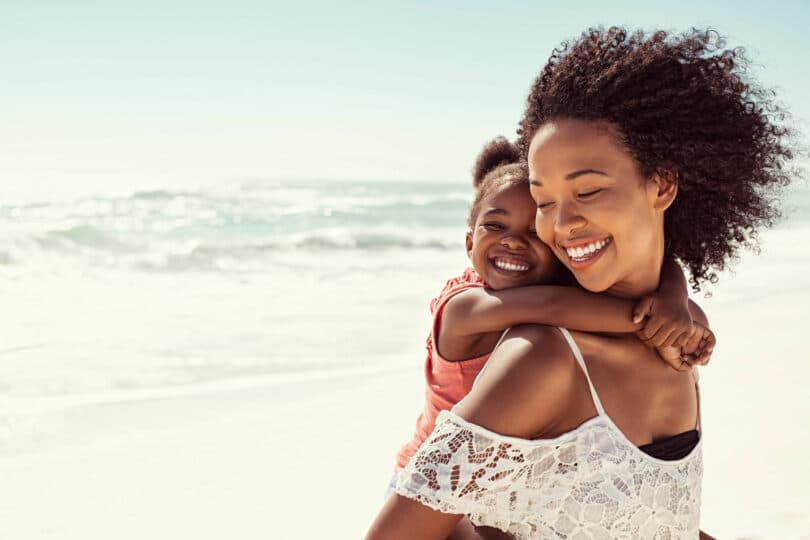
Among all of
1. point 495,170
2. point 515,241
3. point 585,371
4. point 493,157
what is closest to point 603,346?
point 585,371

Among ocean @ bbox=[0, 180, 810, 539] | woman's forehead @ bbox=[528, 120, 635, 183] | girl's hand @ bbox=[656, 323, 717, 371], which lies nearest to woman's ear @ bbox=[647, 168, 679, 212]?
woman's forehead @ bbox=[528, 120, 635, 183]

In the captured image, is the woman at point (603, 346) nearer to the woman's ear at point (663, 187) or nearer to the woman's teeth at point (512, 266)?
the woman's ear at point (663, 187)

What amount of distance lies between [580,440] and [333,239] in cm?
2003

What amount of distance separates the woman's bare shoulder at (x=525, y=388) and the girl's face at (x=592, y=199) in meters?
0.26

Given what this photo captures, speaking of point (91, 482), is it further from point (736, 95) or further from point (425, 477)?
point (736, 95)

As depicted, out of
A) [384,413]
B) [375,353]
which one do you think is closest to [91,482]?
[384,413]

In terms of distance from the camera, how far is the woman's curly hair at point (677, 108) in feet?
6.17

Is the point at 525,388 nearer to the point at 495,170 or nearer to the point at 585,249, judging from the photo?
the point at 585,249

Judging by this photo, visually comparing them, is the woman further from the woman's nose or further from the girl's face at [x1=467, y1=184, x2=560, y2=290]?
the girl's face at [x1=467, y1=184, x2=560, y2=290]

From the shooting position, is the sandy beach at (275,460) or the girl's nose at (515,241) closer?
the girl's nose at (515,241)

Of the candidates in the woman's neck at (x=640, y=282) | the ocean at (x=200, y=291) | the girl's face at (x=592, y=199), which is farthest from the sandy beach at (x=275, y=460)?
the girl's face at (x=592, y=199)

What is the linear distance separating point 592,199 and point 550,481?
0.63 meters

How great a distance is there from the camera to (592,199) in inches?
71.9

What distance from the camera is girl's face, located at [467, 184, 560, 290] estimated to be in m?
2.54
